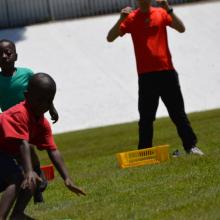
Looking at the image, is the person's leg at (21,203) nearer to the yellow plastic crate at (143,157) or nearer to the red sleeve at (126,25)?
the yellow plastic crate at (143,157)

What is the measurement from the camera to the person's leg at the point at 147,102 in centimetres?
1309

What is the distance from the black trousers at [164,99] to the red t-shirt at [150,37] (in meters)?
0.12

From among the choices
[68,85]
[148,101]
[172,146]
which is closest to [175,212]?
[148,101]

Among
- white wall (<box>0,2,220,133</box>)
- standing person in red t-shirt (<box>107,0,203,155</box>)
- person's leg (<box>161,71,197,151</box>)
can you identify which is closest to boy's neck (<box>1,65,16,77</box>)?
standing person in red t-shirt (<box>107,0,203,155</box>)

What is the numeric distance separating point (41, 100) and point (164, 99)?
17.6ft

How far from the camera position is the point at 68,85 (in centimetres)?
2919

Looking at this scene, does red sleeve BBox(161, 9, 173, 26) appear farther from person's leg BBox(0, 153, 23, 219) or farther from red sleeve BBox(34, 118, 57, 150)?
person's leg BBox(0, 153, 23, 219)

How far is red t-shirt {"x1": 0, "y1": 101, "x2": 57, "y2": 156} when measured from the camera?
7867 millimetres

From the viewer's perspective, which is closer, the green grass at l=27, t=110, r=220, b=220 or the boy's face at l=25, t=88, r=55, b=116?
the boy's face at l=25, t=88, r=55, b=116

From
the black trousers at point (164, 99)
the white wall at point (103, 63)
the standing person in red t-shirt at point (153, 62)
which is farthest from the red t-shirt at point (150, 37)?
the white wall at point (103, 63)

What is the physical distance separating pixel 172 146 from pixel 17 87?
5674 mm

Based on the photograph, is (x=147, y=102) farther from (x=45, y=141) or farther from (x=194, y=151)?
(x=45, y=141)

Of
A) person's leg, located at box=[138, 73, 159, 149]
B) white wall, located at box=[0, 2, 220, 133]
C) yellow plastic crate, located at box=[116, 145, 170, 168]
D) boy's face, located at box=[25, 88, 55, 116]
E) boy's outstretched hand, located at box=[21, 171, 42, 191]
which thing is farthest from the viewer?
white wall, located at box=[0, 2, 220, 133]

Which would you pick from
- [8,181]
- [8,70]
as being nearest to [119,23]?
[8,70]
